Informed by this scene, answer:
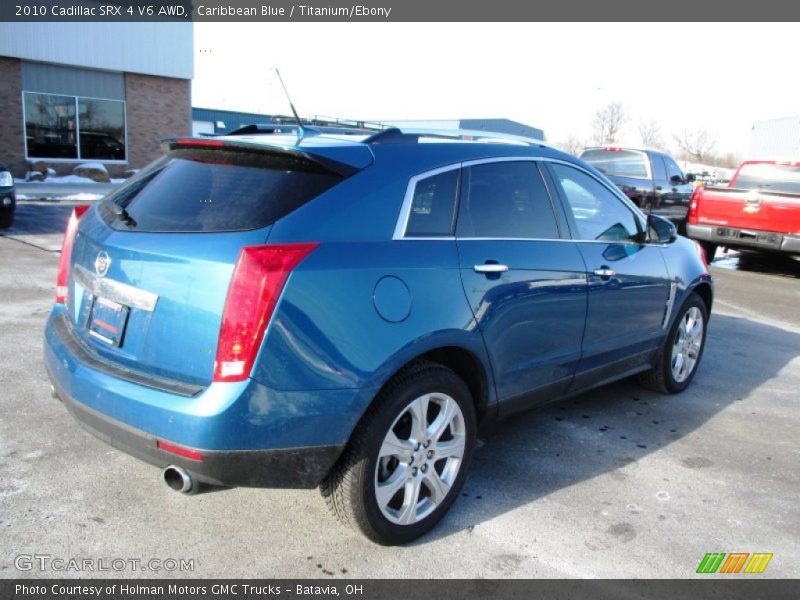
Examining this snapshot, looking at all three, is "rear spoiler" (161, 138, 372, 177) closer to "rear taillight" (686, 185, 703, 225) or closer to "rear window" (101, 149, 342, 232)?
"rear window" (101, 149, 342, 232)

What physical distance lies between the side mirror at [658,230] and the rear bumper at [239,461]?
299 centimetres

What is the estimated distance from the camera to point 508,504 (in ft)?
10.8

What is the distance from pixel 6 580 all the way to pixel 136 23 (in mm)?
22944

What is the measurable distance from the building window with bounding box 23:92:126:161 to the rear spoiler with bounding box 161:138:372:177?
20.6m

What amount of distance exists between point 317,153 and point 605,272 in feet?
6.57

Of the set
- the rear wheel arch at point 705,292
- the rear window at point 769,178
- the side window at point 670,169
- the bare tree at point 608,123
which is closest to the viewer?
the rear wheel arch at point 705,292

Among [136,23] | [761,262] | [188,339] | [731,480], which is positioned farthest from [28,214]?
[761,262]

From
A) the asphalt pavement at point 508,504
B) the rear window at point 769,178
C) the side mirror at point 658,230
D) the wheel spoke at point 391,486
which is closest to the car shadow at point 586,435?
the asphalt pavement at point 508,504

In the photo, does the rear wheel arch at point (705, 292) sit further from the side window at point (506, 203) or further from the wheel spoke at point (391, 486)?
the wheel spoke at point (391, 486)

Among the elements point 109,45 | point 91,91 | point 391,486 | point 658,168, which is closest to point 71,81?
point 91,91

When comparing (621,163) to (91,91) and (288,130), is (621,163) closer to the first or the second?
(288,130)

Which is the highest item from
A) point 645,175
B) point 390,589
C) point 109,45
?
point 109,45

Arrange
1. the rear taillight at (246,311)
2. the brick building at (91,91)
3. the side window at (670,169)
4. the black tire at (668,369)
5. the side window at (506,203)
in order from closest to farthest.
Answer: the rear taillight at (246,311), the side window at (506,203), the black tire at (668,369), the side window at (670,169), the brick building at (91,91)

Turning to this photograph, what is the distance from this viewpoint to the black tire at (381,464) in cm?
265
